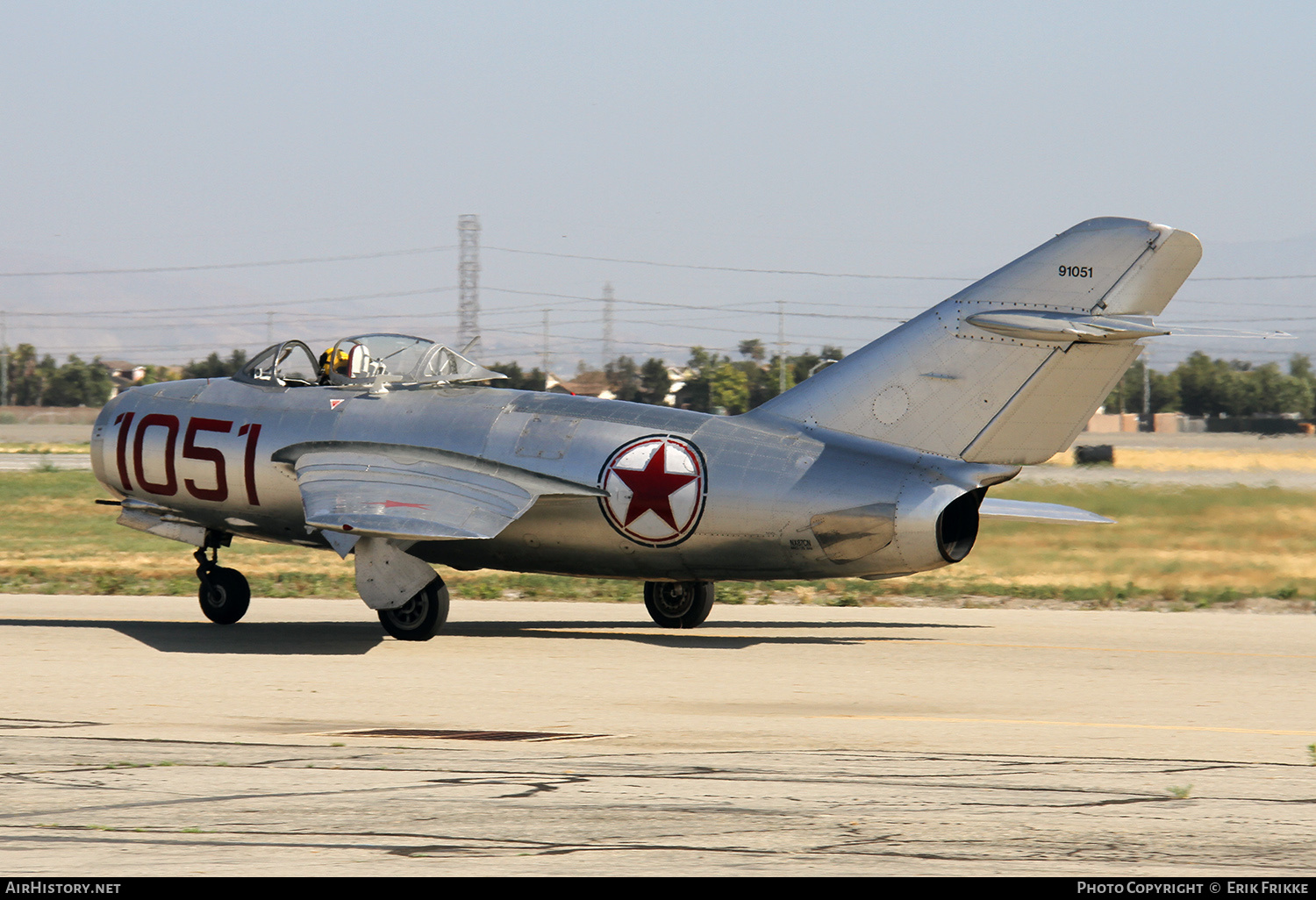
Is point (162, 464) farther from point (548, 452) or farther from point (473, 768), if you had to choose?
point (473, 768)

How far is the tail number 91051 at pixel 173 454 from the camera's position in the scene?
19531 millimetres

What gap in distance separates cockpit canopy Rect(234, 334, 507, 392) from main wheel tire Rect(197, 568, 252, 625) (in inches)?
108

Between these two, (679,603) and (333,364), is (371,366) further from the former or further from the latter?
(679,603)

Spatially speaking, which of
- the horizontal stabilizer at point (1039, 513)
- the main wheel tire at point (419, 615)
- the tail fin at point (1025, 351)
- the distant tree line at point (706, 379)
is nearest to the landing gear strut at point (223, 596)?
Answer: the main wheel tire at point (419, 615)

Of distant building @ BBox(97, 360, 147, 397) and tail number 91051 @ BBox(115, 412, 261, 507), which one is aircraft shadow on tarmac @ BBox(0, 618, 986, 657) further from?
distant building @ BBox(97, 360, 147, 397)

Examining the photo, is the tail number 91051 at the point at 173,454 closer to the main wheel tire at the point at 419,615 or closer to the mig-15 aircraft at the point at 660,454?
the mig-15 aircraft at the point at 660,454

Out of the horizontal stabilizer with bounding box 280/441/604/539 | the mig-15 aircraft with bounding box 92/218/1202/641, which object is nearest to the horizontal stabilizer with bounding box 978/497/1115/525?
the mig-15 aircraft with bounding box 92/218/1202/641

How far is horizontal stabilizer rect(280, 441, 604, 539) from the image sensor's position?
17141 mm

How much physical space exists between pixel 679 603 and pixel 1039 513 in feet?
16.1

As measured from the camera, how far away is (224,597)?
20.0 metres

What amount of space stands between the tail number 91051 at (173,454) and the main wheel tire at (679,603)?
549 cm

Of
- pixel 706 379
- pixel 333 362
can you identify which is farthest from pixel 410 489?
pixel 706 379
